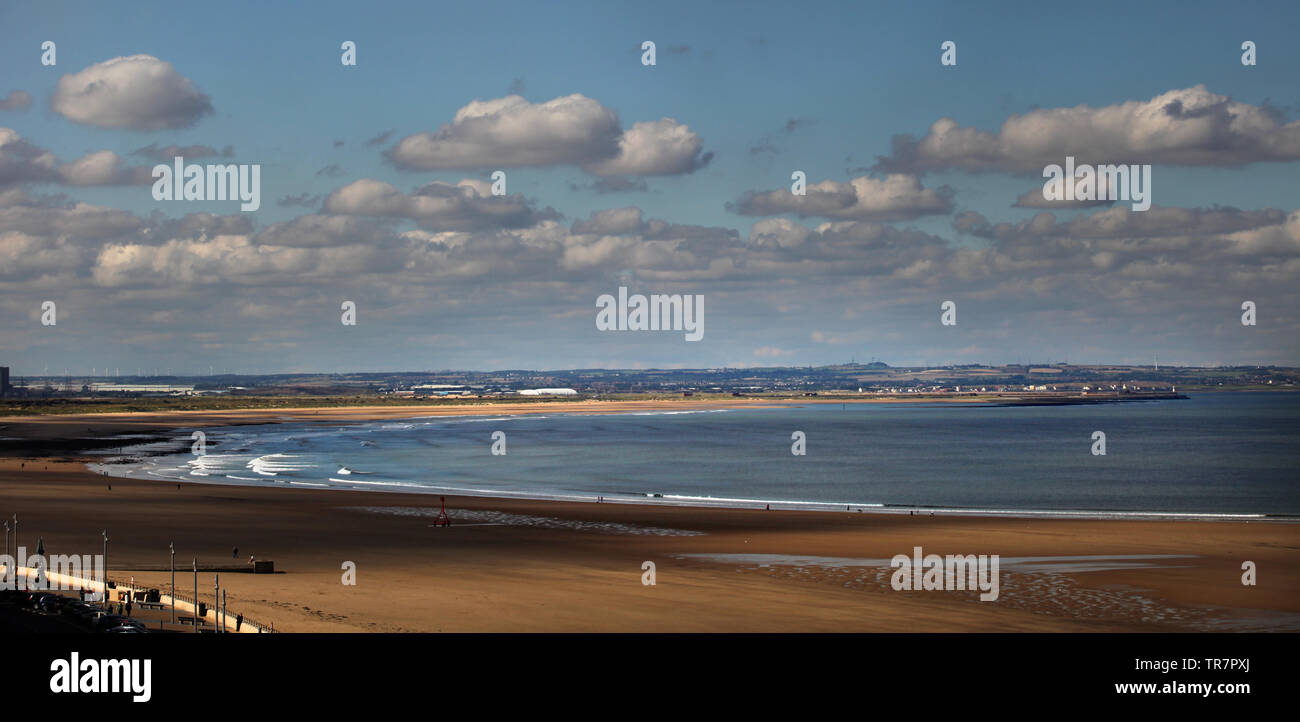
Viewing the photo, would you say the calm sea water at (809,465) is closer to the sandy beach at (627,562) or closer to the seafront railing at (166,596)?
the sandy beach at (627,562)

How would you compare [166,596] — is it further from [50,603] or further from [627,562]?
[627,562]

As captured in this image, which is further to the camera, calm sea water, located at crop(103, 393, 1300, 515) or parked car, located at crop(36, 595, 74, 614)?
calm sea water, located at crop(103, 393, 1300, 515)

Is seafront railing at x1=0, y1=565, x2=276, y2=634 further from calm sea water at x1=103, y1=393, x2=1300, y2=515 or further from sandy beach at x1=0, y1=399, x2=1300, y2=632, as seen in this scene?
calm sea water at x1=103, y1=393, x2=1300, y2=515

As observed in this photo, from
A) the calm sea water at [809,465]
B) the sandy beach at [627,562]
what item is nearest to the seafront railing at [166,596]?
the sandy beach at [627,562]

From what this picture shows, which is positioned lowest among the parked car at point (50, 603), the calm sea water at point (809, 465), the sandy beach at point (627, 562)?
the calm sea water at point (809, 465)

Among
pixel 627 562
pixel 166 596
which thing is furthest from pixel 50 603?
pixel 627 562

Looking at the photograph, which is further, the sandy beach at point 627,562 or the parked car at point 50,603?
the sandy beach at point 627,562

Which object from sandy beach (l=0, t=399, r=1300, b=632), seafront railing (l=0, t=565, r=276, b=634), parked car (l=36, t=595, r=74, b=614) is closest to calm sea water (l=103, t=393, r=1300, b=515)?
sandy beach (l=0, t=399, r=1300, b=632)

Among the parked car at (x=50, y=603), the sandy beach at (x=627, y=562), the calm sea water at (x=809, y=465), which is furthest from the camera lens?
the calm sea water at (x=809, y=465)
